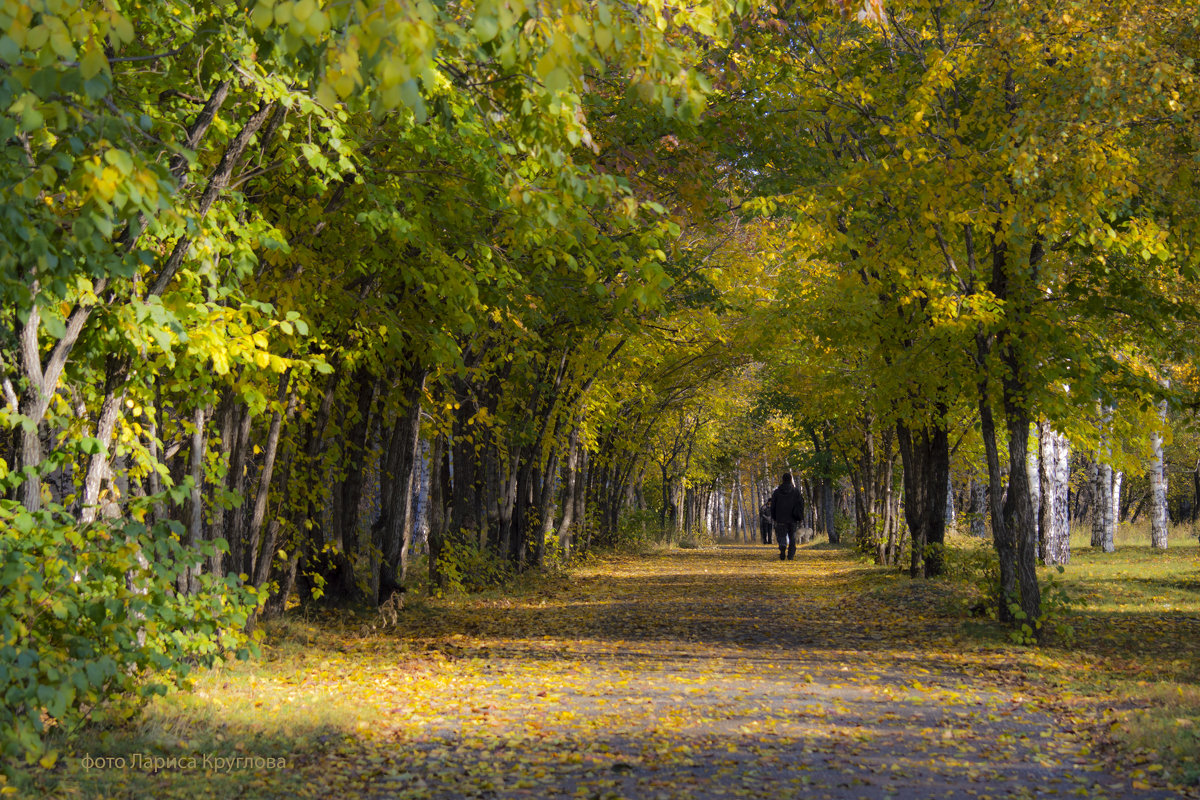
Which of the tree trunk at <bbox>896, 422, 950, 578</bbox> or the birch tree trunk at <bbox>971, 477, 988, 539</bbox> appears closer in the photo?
the tree trunk at <bbox>896, 422, 950, 578</bbox>

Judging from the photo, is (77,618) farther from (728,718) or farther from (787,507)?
(787,507)

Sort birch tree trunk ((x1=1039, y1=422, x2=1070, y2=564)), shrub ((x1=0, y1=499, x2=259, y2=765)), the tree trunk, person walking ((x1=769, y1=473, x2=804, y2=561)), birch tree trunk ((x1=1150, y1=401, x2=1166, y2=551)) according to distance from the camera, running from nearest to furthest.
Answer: shrub ((x1=0, y1=499, x2=259, y2=765)) → the tree trunk → birch tree trunk ((x1=1039, y1=422, x2=1070, y2=564)) → birch tree trunk ((x1=1150, y1=401, x2=1166, y2=551)) → person walking ((x1=769, y1=473, x2=804, y2=561))

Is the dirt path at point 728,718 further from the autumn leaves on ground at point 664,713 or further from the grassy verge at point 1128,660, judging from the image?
the grassy verge at point 1128,660

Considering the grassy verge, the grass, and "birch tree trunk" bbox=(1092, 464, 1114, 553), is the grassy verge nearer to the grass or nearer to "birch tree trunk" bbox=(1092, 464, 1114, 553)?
the grass

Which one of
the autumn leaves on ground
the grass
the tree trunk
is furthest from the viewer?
the tree trunk

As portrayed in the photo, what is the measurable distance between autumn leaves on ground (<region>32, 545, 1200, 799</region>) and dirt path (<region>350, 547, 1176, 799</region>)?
26 millimetres

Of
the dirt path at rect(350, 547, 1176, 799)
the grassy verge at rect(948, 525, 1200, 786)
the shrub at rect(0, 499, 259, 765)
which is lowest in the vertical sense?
the dirt path at rect(350, 547, 1176, 799)

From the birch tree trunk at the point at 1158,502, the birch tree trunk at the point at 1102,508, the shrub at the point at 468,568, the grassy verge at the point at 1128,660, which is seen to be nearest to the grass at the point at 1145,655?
the grassy verge at the point at 1128,660

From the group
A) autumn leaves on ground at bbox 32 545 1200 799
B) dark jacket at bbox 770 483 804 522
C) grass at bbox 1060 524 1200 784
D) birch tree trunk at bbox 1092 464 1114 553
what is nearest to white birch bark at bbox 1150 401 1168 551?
birch tree trunk at bbox 1092 464 1114 553

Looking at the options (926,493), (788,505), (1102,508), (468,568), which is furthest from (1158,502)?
(468,568)

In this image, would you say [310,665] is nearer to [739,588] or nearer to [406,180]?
[406,180]

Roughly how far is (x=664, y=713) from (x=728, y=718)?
19.0 inches

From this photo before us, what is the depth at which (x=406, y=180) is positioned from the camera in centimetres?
882

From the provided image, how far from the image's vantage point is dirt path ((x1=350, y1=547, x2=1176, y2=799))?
559 centimetres
